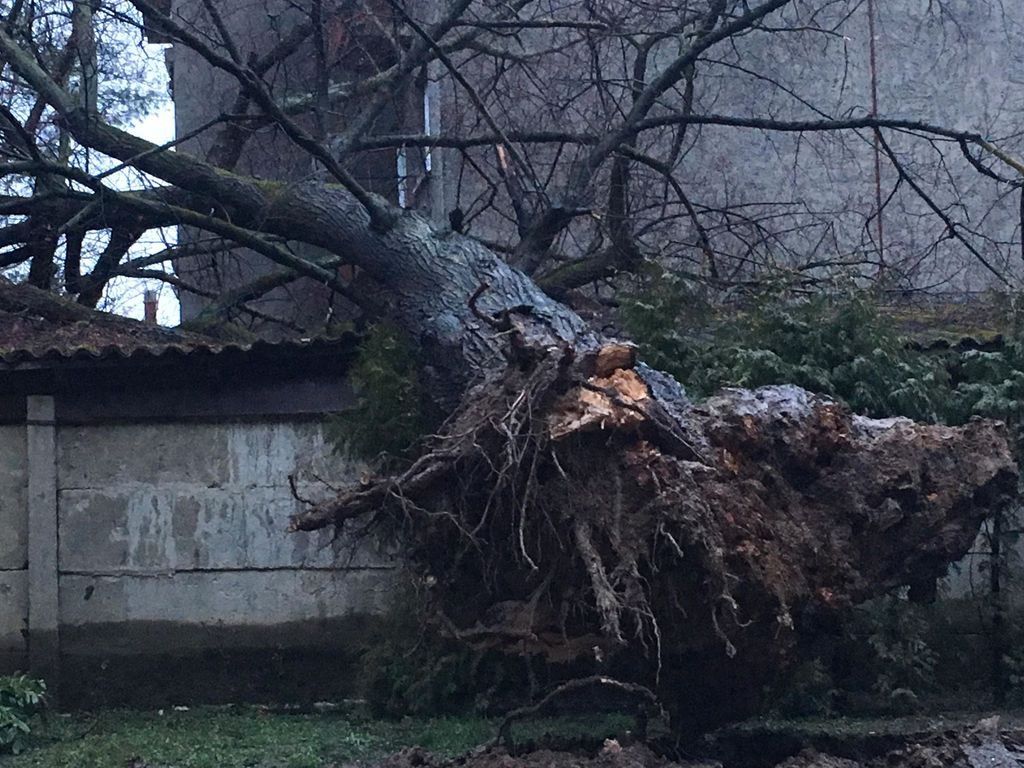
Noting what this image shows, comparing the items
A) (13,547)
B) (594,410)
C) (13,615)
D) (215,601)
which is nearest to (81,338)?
(13,547)

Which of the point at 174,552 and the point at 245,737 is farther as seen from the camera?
the point at 174,552

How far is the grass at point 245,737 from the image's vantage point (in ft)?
20.2

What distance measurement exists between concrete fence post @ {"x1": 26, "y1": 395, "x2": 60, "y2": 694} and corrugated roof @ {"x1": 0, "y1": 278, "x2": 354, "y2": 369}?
0.44 m

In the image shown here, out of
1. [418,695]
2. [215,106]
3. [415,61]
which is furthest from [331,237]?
[215,106]

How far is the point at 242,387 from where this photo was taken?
26.7 feet

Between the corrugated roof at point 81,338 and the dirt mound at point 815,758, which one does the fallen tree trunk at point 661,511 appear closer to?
the dirt mound at point 815,758

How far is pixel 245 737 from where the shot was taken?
6.84 meters

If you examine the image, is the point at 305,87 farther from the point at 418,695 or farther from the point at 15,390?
the point at 418,695

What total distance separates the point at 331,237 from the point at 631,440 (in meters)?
3.14

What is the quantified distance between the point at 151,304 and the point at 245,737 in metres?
8.39

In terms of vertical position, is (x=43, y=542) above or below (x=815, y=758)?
above

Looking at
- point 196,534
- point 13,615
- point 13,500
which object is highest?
point 13,500

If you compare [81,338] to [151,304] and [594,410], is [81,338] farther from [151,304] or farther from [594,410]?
[594,410]

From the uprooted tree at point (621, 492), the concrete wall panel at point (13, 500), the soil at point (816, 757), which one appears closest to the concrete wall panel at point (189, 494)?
the concrete wall panel at point (13, 500)
